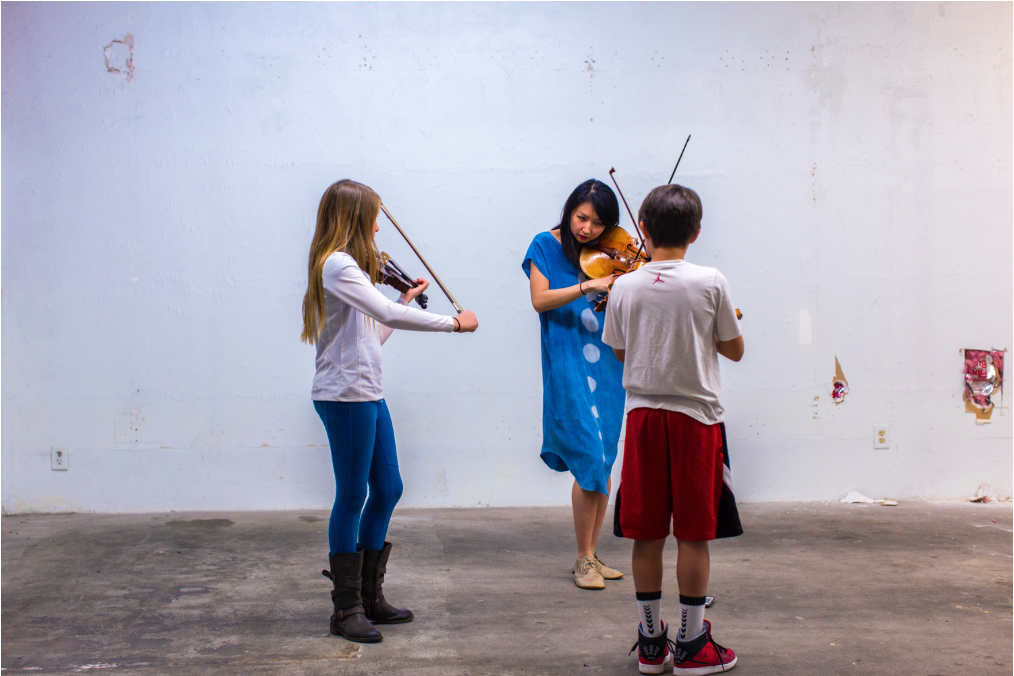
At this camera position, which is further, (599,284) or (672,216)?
(599,284)

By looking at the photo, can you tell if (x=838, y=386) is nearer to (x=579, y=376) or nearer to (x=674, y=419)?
(x=579, y=376)

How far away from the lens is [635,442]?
66.4 inches

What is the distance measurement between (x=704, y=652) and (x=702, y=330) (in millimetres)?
712

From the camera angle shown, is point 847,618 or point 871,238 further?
point 871,238

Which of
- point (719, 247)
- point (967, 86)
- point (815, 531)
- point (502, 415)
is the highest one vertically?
point (967, 86)

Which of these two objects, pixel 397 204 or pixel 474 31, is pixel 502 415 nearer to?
pixel 397 204

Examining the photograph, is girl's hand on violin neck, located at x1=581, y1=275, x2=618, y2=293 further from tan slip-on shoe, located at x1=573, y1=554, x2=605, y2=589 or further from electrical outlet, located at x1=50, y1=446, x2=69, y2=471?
A: electrical outlet, located at x1=50, y1=446, x2=69, y2=471

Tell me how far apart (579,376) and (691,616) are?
0.87m

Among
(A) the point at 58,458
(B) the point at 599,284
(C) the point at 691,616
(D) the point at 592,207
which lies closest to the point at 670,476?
(C) the point at 691,616

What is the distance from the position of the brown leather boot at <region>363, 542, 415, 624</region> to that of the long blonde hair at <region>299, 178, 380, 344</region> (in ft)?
1.91

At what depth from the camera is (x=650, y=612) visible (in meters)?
1.70

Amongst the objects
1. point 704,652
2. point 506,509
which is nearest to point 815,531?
point 506,509

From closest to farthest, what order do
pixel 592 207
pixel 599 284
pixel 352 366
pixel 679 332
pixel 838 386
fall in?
pixel 679 332
pixel 352 366
pixel 599 284
pixel 592 207
pixel 838 386

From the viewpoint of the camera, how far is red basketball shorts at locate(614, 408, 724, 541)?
1637 millimetres
